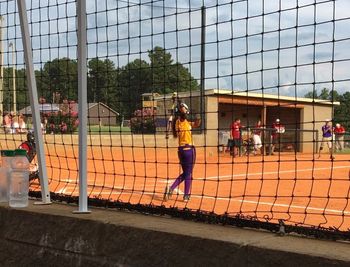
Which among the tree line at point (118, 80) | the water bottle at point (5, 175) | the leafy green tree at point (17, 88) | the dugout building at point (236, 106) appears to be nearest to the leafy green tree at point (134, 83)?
the tree line at point (118, 80)

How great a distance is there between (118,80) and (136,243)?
1.99 metres

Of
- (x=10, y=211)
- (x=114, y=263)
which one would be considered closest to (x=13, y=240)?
(x=10, y=211)

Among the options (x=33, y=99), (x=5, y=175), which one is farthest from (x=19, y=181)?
(x=33, y=99)

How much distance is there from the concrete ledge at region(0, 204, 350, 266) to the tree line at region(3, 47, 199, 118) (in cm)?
121

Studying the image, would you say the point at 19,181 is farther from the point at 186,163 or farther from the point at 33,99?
the point at 186,163

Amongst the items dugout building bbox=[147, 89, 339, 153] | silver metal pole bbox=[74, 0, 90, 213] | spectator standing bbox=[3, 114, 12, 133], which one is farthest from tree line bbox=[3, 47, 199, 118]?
spectator standing bbox=[3, 114, 12, 133]

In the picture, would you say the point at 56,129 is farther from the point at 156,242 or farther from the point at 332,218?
the point at 156,242

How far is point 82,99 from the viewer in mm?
4445

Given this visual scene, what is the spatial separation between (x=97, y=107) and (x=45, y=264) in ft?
6.51

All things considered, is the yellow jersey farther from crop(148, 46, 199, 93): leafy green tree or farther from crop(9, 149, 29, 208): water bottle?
crop(9, 149, 29, 208): water bottle

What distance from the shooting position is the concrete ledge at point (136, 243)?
10.1ft

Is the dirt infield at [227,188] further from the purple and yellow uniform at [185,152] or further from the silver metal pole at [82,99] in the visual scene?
the silver metal pole at [82,99]

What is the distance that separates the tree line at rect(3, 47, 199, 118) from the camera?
478 centimetres

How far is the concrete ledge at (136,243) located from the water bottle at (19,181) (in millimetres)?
202
